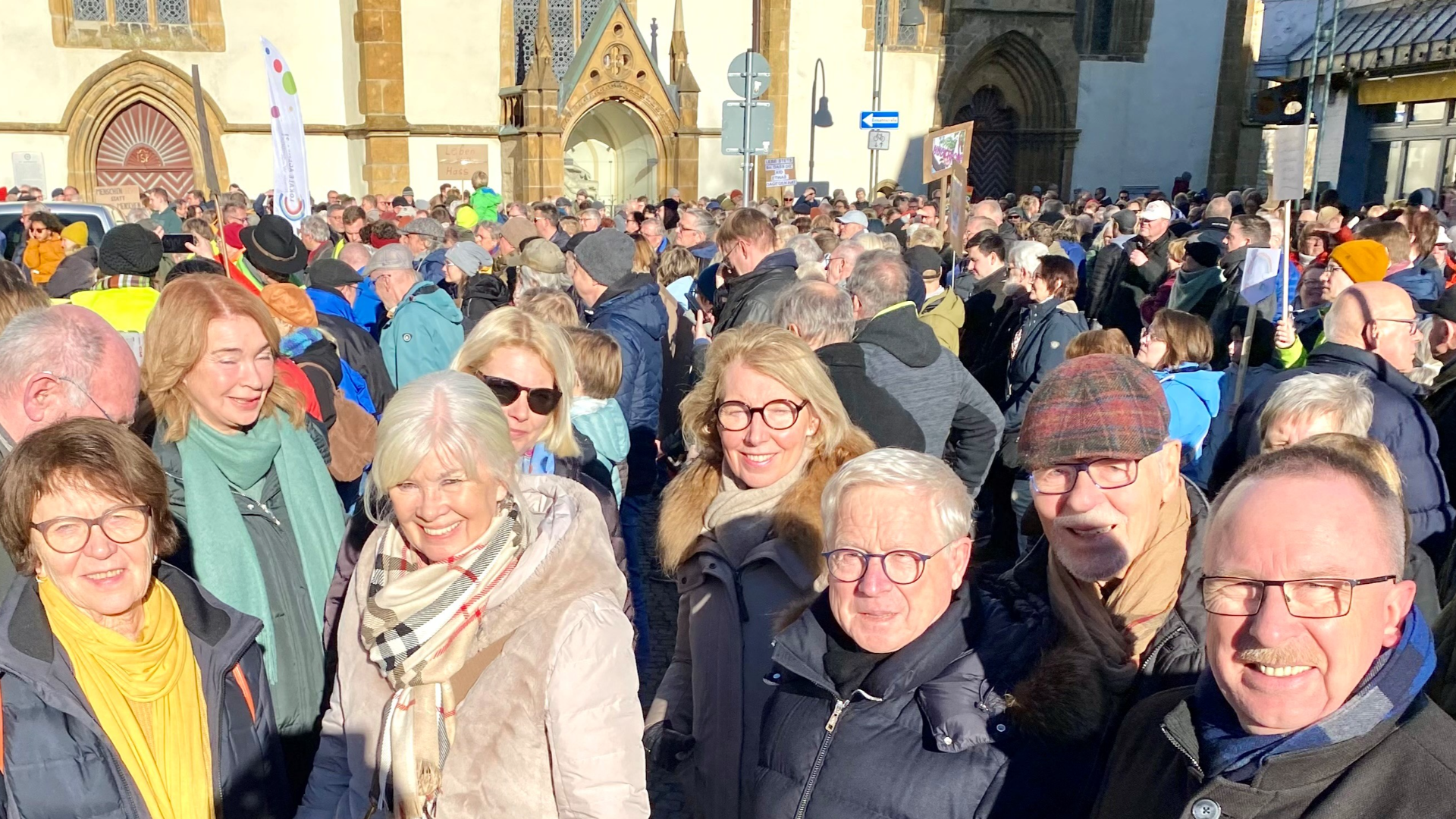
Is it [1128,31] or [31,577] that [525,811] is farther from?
[1128,31]

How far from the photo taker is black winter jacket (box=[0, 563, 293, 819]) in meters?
2.19

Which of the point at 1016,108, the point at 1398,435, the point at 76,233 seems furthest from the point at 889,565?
the point at 1016,108

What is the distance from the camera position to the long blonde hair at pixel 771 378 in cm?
301

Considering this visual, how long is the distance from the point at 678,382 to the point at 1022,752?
5265 mm

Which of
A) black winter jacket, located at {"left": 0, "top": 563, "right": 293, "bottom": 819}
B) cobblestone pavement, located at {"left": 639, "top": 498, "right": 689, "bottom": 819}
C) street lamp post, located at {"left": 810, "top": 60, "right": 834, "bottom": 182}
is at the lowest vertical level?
cobblestone pavement, located at {"left": 639, "top": 498, "right": 689, "bottom": 819}

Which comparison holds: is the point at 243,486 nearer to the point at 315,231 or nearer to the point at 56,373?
the point at 56,373

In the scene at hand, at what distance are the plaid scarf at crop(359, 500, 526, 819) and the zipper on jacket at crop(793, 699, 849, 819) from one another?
675mm

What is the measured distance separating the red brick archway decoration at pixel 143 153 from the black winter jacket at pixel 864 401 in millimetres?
19262

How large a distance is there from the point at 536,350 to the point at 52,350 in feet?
3.97

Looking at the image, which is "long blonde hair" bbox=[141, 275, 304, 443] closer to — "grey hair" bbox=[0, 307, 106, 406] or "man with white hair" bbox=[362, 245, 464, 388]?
"grey hair" bbox=[0, 307, 106, 406]

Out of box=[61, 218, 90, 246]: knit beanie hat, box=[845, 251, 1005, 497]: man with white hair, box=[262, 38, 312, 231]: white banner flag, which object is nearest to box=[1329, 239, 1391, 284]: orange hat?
box=[845, 251, 1005, 497]: man with white hair

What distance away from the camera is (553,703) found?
2.19 m

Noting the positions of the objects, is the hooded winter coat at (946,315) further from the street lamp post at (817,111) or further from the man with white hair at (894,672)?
the street lamp post at (817,111)

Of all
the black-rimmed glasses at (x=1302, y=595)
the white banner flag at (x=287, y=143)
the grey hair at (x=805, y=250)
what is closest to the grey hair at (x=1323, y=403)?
the black-rimmed glasses at (x=1302, y=595)
